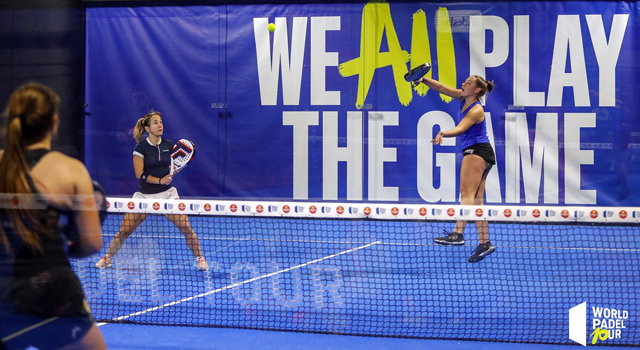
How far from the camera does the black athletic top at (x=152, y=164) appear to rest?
22.2ft

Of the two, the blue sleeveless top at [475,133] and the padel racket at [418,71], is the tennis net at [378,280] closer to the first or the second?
the blue sleeveless top at [475,133]

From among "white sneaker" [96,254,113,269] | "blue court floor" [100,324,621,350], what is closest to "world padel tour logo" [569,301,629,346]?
"blue court floor" [100,324,621,350]

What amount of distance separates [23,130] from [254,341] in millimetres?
2377

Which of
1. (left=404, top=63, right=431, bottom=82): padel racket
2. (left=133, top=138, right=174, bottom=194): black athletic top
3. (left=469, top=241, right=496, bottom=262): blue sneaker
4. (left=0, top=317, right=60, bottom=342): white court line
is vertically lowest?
(left=469, top=241, right=496, bottom=262): blue sneaker

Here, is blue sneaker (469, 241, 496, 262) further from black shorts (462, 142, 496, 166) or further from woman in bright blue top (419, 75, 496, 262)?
black shorts (462, 142, 496, 166)

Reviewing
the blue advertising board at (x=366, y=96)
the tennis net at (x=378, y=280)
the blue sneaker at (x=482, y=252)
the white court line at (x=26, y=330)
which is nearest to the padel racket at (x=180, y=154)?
the tennis net at (x=378, y=280)

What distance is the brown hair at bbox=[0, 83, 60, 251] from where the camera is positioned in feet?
7.59

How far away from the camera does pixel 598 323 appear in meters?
4.59

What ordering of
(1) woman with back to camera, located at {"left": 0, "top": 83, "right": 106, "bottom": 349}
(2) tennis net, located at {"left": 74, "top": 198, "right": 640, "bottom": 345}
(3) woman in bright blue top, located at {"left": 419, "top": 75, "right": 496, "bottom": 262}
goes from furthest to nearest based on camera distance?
(3) woman in bright blue top, located at {"left": 419, "top": 75, "right": 496, "bottom": 262}, (2) tennis net, located at {"left": 74, "top": 198, "right": 640, "bottom": 345}, (1) woman with back to camera, located at {"left": 0, "top": 83, "right": 106, "bottom": 349}

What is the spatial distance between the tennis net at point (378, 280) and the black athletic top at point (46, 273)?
84.3 inches

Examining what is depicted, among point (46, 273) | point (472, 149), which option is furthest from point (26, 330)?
point (472, 149)

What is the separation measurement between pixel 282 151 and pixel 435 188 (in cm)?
241

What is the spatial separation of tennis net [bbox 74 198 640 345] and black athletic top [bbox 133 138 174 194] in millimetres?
548

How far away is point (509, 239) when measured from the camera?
8516 millimetres
